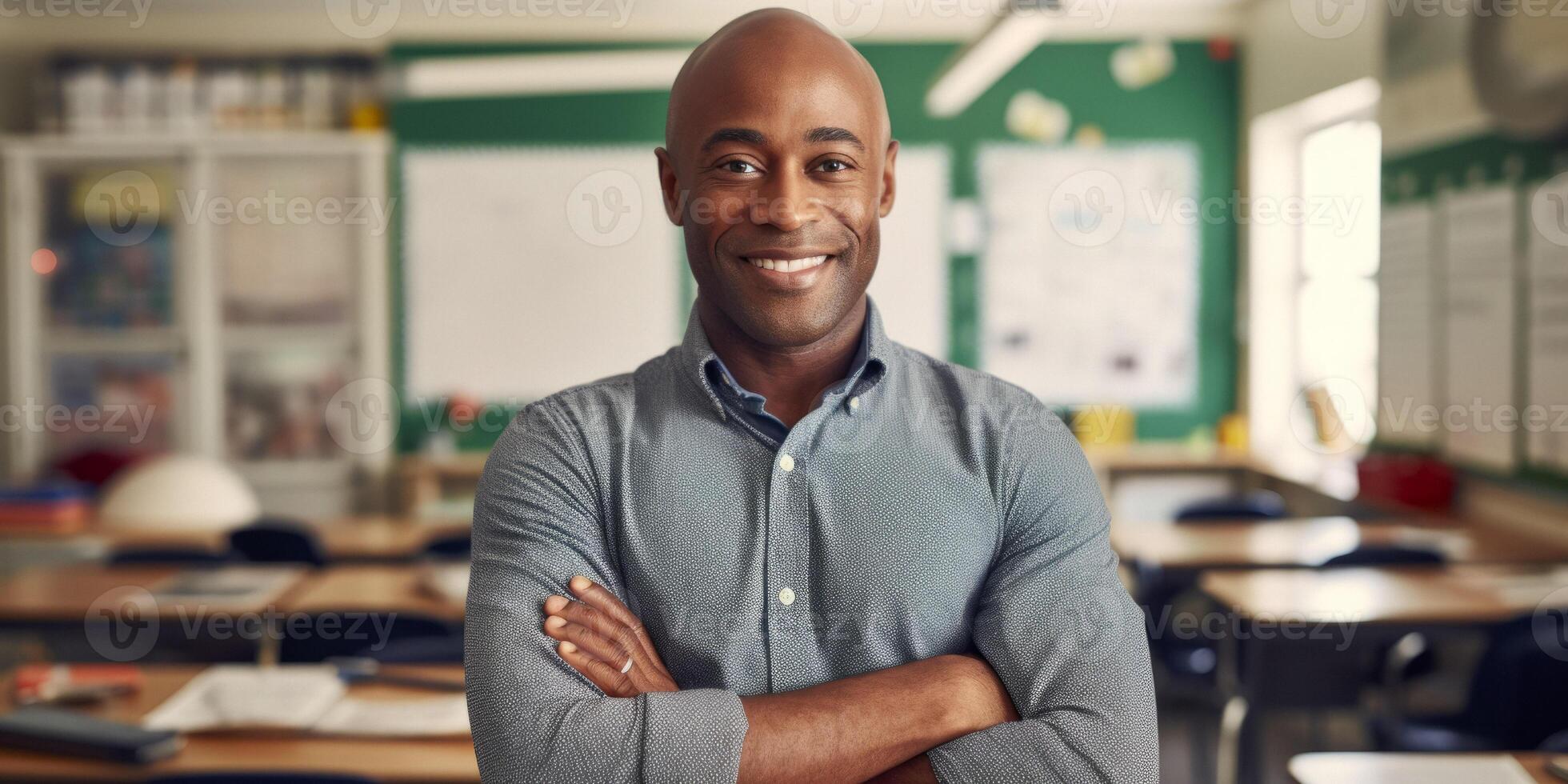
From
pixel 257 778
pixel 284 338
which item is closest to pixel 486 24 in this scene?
pixel 284 338

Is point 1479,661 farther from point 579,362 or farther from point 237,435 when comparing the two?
point 237,435

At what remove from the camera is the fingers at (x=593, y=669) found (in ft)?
3.89

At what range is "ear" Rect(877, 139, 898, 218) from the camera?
1305mm

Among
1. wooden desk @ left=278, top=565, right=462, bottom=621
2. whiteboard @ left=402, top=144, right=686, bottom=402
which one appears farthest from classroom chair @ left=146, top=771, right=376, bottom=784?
whiteboard @ left=402, top=144, right=686, bottom=402

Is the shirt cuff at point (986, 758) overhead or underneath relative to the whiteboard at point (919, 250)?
underneath

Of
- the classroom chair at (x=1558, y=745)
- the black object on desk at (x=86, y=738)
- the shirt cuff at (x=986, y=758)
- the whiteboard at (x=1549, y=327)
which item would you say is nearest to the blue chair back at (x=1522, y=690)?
the classroom chair at (x=1558, y=745)

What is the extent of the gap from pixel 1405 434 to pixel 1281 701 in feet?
5.85

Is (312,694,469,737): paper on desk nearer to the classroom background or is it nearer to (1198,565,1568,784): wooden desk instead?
(1198,565,1568,784): wooden desk

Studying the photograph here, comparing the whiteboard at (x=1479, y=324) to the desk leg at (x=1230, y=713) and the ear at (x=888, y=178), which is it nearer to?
the desk leg at (x=1230, y=713)

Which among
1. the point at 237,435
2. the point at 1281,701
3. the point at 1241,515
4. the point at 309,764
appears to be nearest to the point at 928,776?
the point at 309,764

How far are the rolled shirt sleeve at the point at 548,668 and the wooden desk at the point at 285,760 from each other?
0.88 m

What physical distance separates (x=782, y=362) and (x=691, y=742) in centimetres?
38

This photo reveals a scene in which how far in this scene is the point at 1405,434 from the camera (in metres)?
4.97

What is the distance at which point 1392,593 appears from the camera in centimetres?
348
